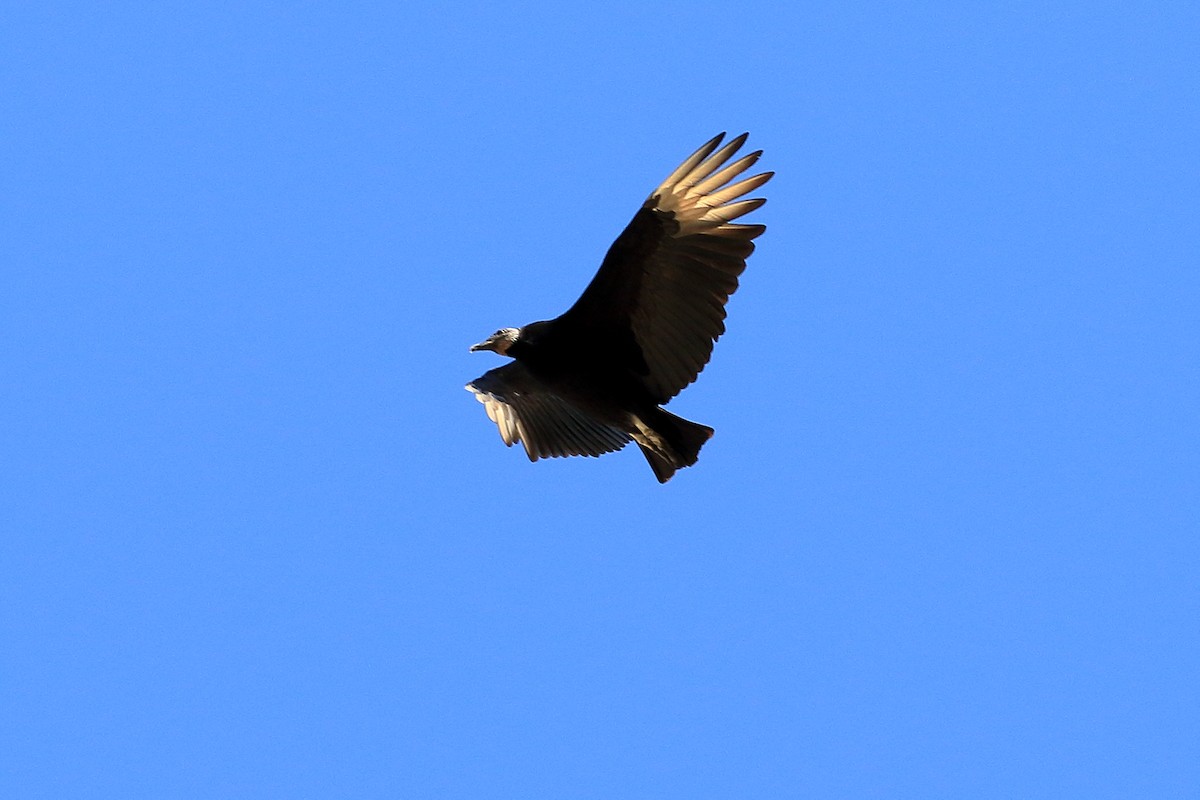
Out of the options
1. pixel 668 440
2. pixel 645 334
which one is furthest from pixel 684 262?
pixel 668 440

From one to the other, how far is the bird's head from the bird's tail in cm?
95

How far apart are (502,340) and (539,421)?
56 cm

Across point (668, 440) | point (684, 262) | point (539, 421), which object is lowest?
point (668, 440)

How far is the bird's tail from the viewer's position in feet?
27.7

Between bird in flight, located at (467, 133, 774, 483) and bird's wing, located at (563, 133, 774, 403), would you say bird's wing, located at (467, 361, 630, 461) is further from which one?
bird's wing, located at (563, 133, 774, 403)

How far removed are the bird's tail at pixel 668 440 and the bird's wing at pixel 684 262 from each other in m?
0.27

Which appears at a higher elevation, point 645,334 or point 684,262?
point 684,262

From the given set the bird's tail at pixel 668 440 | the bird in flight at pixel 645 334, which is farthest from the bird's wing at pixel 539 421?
the bird's tail at pixel 668 440

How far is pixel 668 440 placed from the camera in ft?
27.9

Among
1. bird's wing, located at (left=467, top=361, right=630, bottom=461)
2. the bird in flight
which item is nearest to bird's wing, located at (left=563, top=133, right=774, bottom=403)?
the bird in flight

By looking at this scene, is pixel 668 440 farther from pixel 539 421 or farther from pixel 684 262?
pixel 684 262

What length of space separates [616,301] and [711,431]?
Result: 0.93 m

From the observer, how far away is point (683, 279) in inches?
321

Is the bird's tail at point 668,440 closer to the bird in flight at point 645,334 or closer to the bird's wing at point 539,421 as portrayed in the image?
the bird in flight at point 645,334
